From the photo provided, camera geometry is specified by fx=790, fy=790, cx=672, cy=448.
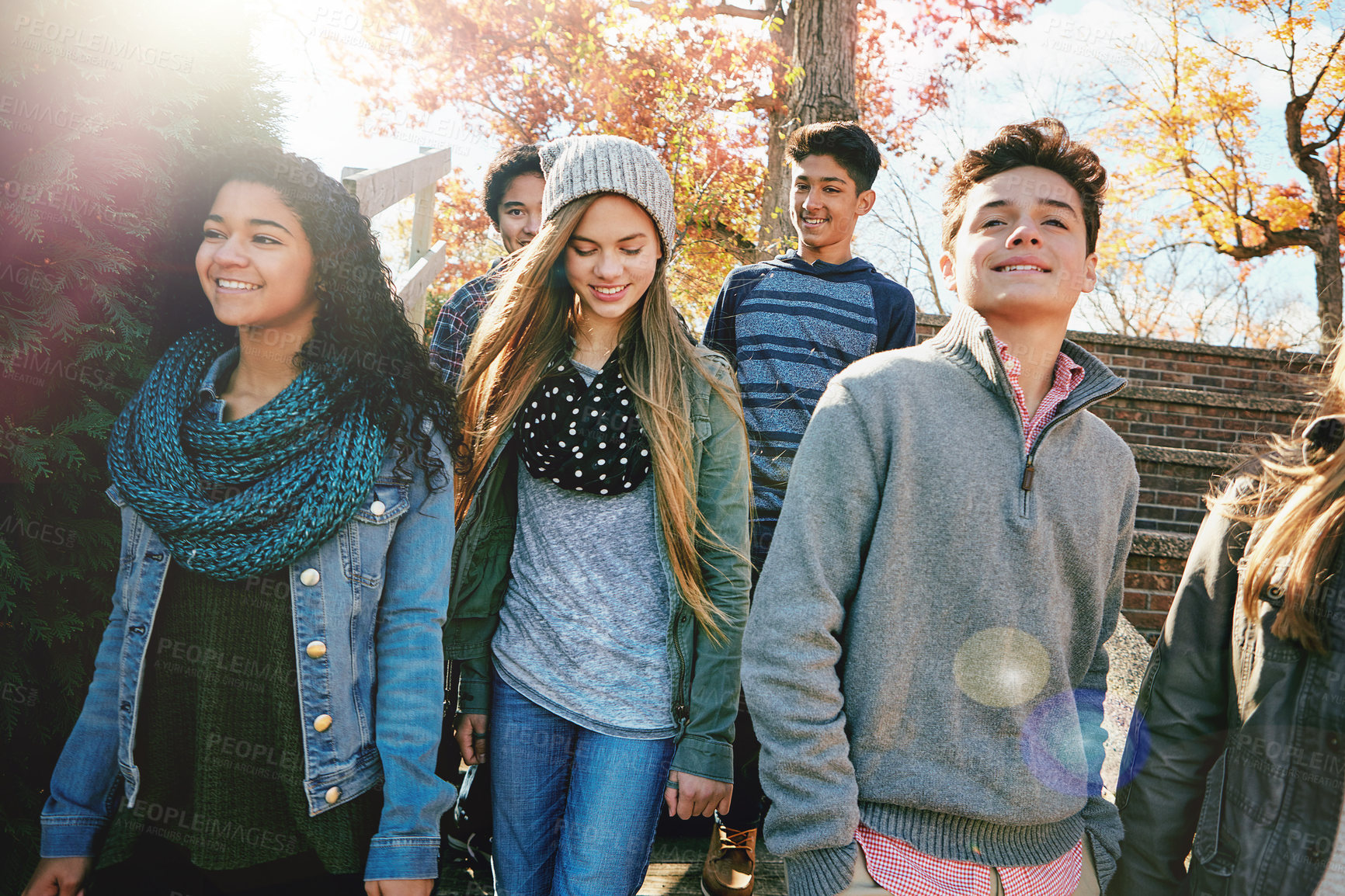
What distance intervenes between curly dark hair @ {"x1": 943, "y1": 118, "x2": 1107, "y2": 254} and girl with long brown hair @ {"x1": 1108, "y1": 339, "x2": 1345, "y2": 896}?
545 millimetres

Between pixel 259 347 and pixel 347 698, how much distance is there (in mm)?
730

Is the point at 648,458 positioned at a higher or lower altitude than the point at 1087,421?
lower

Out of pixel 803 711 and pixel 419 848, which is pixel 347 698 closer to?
pixel 419 848

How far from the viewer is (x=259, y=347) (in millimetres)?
1620

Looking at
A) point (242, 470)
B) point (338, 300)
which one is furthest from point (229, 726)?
point (338, 300)

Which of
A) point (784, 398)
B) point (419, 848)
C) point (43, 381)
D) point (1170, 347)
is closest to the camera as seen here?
point (419, 848)

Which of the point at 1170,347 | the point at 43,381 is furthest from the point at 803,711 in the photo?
the point at 1170,347

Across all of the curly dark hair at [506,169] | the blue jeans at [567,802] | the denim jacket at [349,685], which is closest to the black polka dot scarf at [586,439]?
the denim jacket at [349,685]

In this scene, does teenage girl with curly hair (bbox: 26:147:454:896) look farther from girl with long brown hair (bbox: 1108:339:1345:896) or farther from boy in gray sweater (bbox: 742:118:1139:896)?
girl with long brown hair (bbox: 1108:339:1345:896)

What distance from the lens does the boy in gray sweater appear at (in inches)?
48.4

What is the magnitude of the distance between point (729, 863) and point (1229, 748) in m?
1.43

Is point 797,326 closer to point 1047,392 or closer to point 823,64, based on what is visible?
point 1047,392

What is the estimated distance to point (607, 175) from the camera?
1849mm

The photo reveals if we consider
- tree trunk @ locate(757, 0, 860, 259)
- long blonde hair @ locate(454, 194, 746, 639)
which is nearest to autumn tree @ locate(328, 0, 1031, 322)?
tree trunk @ locate(757, 0, 860, 259)
